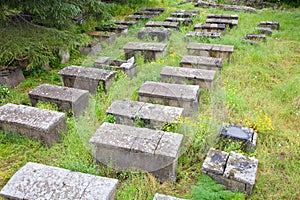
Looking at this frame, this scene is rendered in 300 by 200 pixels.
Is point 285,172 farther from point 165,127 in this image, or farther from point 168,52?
point 168,52

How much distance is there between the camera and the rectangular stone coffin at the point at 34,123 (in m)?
4.30

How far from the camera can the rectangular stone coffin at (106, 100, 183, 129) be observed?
179 inches

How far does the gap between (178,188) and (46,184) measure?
1.64 m

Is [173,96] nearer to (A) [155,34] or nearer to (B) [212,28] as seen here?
(A) [155,34]

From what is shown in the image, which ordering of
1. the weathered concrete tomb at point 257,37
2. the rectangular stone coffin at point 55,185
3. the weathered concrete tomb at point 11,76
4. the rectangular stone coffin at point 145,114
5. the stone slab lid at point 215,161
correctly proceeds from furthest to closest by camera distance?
1. the weathered concrete tomb at point 257,37
2. the weathered concrete tomb at point 11,76
3. the rectangular stone coffin at point 145,114
4. the stone slab lid at point 215,161
5. the rectangular stone coffin at point 55,185

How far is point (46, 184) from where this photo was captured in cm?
329

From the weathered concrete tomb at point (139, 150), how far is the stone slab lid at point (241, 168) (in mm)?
701

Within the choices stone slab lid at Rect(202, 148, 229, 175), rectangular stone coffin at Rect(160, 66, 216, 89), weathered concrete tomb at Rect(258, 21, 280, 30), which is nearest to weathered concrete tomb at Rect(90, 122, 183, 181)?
stone slab lid at Rect(202, 148, 229, 175)

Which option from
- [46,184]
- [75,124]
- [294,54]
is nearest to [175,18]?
[294,54]

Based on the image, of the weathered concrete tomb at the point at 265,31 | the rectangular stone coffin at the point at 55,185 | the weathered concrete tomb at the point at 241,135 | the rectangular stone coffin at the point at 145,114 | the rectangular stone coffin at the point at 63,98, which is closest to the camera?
the rectangular stone coffin at the point at 55,185

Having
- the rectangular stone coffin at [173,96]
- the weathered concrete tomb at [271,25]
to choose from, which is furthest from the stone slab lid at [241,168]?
the weathered concrete tomb at [271,25]

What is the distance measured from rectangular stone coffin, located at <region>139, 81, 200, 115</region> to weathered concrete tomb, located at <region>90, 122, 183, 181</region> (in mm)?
1233

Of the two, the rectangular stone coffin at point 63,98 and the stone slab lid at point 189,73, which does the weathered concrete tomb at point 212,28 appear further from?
the rectangular stone coffin at point 63,98

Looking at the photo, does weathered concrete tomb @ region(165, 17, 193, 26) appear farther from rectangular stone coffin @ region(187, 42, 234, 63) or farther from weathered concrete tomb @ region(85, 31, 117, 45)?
rectangular stone coffin @ region(187, 42, 234, 63)
